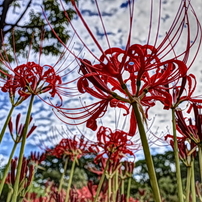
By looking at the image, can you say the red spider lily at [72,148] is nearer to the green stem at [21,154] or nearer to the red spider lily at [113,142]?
the red spider lily at [113,142]

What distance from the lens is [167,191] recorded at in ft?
46.2

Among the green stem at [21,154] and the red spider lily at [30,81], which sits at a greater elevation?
the red spider lily at [30,81]

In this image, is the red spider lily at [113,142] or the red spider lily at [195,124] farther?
the red spider lily at [113,142]

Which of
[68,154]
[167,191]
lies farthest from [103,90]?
[167,191]

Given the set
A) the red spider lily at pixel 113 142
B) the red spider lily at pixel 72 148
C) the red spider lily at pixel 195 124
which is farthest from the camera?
the red spider lily at pixel 72 148

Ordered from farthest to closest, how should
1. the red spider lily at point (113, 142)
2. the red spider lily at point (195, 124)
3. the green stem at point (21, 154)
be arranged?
the red spider lily at point (113, 142), the green stem at point (21, 154), the red spider lily at point (195, 124)

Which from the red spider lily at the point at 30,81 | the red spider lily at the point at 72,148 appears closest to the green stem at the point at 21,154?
the red spider lily at the point at 30,81

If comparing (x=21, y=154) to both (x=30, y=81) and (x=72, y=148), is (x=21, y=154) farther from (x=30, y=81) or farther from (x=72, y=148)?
(x=72, y=148)

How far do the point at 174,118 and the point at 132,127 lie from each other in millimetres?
200

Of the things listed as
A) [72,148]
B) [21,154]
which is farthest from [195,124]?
[72,148]

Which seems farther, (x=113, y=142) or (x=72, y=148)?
(x=72, y=148)

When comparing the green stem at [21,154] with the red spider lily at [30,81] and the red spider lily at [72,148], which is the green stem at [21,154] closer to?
the red spider lily at [30,81]

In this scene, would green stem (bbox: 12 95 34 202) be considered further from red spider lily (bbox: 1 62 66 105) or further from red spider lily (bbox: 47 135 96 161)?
red spider lily (bbox: 47 135 96 161)

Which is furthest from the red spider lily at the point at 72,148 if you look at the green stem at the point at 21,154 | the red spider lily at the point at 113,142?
the green stem at the point at 21,154
